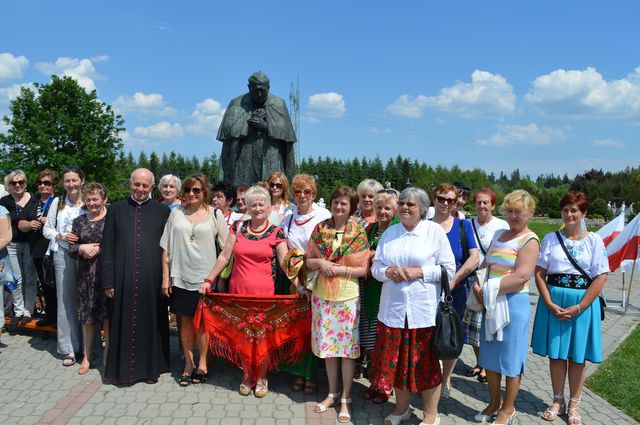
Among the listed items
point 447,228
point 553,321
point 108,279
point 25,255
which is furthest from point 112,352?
point 553,321

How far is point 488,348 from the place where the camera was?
3.65 m

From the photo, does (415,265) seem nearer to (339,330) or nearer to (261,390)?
(339,330)

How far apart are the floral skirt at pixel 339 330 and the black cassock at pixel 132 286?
1.78m

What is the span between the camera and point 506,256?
3.58m

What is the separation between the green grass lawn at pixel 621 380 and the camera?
4235 millimetres

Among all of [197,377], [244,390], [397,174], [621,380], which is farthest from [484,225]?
[397,174]

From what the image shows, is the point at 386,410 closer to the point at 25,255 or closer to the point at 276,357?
the point at 276,357

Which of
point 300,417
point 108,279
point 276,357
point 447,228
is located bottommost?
point 300,417

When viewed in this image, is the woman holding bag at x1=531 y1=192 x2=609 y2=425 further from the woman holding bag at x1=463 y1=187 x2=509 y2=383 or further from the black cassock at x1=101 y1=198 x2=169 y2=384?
the black cassock at x1=101 y1=198 x2=169 y2=384

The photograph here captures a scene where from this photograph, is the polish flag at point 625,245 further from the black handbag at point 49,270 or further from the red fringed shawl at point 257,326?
the black handbag at point 49,270

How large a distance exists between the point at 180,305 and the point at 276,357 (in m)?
1.03

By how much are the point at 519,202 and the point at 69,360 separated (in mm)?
4753

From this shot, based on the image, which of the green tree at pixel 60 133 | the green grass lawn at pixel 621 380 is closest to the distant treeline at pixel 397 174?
the green tree at pixel 60 133

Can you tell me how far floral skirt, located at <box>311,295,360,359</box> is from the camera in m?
3.78
